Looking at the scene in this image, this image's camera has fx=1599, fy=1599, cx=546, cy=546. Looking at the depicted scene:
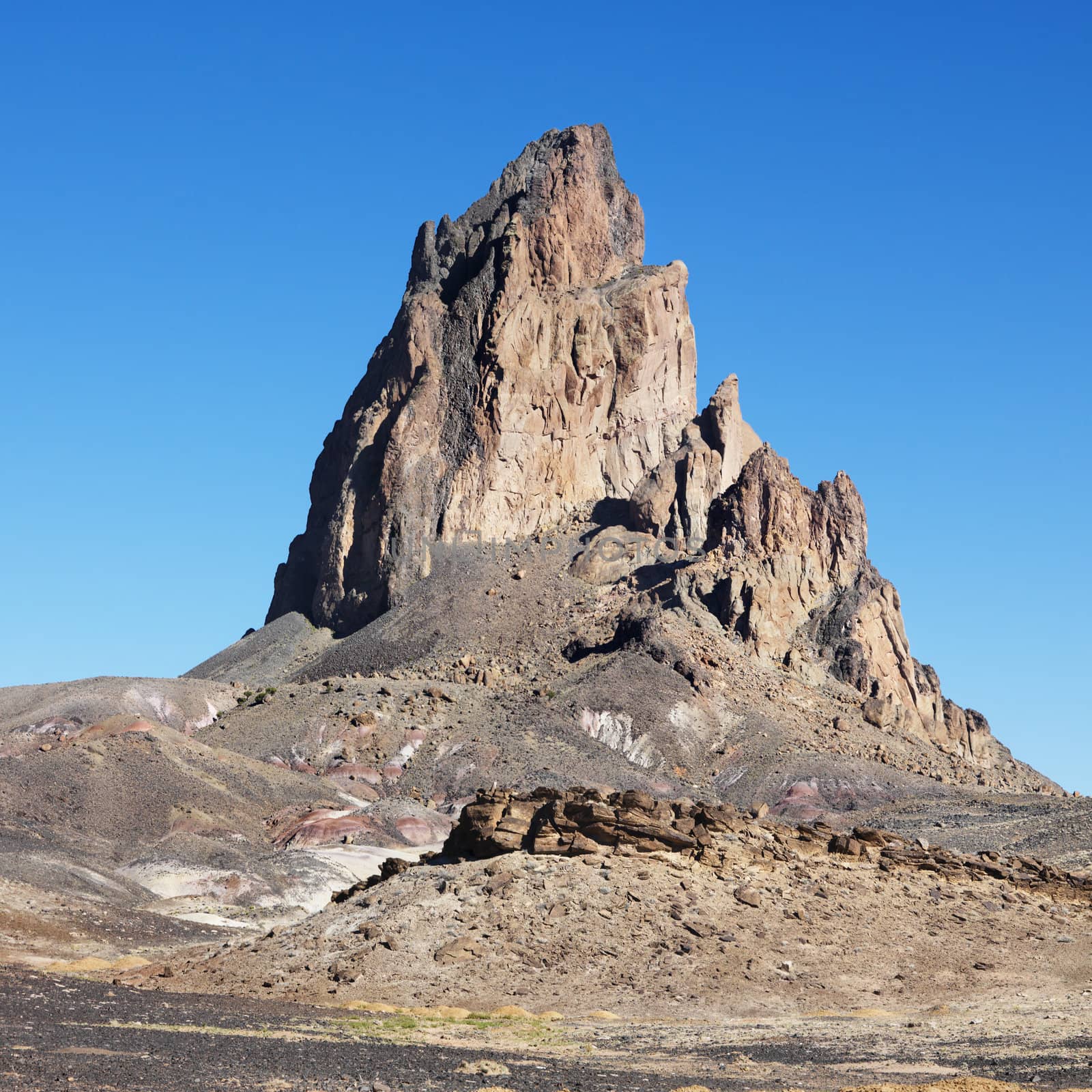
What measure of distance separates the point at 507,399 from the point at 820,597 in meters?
43.9

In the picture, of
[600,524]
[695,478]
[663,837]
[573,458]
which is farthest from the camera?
[573,458]

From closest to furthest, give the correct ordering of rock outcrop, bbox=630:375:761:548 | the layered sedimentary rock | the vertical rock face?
the layered sedimentary rock
rock outcrop, bbox=630:375:761:548
the vertical rock face

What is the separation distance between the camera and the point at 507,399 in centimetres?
17912

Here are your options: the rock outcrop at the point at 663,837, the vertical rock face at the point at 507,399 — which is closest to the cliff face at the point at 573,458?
the vertical rock face at the point at 507,399

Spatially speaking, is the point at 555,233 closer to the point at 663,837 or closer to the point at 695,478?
the point at 695,478

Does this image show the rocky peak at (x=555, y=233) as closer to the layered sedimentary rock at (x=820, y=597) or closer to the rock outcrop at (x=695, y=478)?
the rock outcrop at (x=695, y=478)

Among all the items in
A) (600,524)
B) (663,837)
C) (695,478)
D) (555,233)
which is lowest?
(663,837)

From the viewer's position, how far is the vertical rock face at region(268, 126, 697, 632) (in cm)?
17625

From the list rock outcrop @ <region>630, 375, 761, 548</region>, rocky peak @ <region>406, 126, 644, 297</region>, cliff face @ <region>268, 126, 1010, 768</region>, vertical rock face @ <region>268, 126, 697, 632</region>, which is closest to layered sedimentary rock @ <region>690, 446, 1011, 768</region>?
cliff face @ <region>268, 126, 1010, 768</region>

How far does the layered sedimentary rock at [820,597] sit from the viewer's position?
149m

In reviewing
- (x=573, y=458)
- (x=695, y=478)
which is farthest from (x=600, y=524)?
(x=695, y=478)

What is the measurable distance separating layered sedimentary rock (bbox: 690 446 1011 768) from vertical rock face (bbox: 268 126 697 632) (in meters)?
28.1

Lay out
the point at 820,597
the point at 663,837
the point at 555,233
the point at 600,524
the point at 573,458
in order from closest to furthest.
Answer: the point at 663,837 → the point at 820,597 → the point at 600,524 → the point at 573,458 → the point at 555,233

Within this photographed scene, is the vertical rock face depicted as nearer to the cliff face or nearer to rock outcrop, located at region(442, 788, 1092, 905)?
the cliff face
